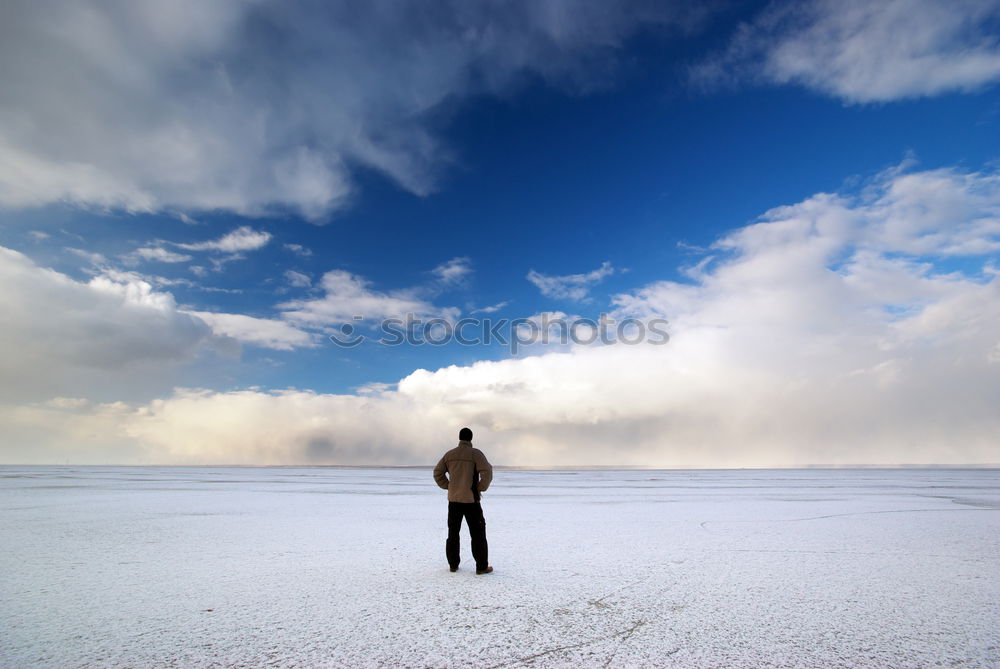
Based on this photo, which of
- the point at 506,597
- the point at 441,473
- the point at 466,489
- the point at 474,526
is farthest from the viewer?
the point at 441,473

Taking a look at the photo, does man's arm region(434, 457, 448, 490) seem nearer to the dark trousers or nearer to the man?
the man

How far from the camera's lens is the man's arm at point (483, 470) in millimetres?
7926

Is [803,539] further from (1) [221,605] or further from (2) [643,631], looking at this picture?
(1) [221,605]

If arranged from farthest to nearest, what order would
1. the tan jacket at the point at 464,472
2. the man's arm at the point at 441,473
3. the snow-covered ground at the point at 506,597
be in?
the man's arm at the point at 441,473 < the tan jacket at the point at 464,472 < the snow-covered ground at the point at 506,597

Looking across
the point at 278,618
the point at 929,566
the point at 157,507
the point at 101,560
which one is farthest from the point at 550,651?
the point at 157,507

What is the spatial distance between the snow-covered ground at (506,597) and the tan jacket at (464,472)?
3.95ft

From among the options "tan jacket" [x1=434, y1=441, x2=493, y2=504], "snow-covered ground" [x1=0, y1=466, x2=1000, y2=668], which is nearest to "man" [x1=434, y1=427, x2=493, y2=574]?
"tan jacket" [x1=434, y1=441, x2=493, y2=504]

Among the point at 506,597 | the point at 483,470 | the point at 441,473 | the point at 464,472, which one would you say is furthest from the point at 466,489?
the point at 506,597

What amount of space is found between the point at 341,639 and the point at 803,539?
10.2 meters

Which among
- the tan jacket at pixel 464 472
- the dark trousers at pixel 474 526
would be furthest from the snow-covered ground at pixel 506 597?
the tan jacket at pixel 464 472

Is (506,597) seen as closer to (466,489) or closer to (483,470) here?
(466,489)

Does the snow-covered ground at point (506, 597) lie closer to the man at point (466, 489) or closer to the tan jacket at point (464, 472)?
the man at point (466, 489)

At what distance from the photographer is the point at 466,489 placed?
790 centimetres

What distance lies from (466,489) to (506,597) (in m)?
1.64
